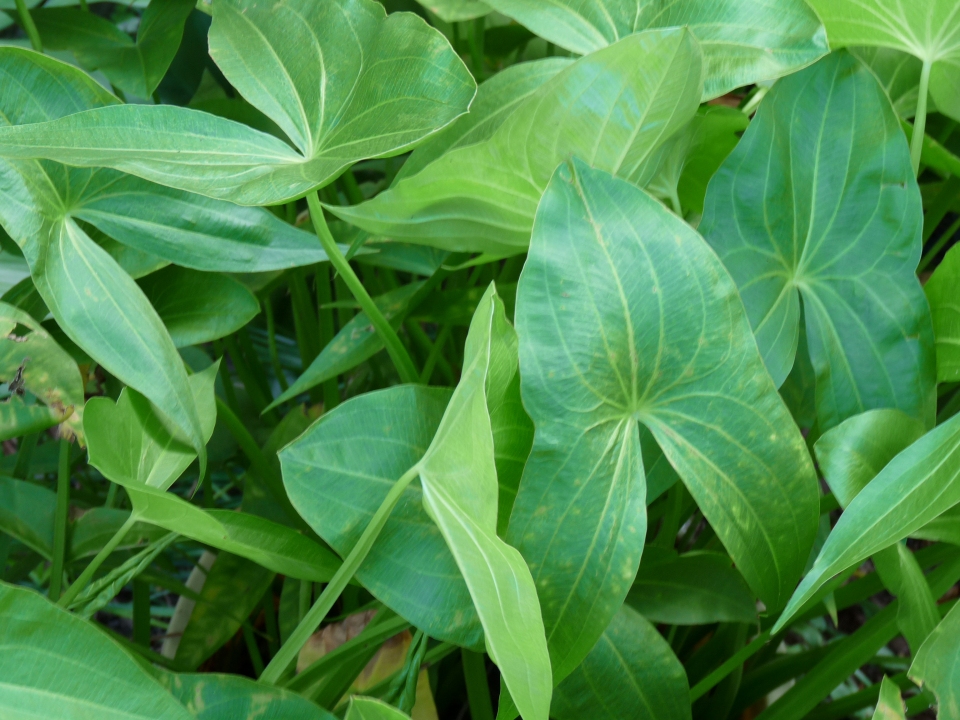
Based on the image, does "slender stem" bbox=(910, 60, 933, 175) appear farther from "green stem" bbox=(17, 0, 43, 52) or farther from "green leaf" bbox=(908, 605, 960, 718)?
"green stem" bbox=(17, 0, 43, 52)

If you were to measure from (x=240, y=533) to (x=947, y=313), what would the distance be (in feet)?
0.84

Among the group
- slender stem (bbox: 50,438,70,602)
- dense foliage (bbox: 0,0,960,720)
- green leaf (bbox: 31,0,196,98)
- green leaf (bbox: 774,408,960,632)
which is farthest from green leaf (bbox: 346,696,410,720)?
green leaf (bbox: 31,0,196,98)

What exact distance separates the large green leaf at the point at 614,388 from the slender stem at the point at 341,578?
0.04 meters

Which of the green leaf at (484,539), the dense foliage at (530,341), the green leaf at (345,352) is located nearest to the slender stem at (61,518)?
the dense foliage at (530,341)

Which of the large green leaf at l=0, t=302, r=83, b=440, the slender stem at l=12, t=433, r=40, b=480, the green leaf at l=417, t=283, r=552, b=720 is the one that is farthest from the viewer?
the slender stem at l=12, t=433, r=40, b=480

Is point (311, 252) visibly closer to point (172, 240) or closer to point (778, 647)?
point (172, 240)

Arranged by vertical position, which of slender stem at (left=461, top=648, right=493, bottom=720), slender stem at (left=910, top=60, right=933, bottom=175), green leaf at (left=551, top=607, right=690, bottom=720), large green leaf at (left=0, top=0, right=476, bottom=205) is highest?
large green leaf at (left=0, top=0, right=476, bottom=205)

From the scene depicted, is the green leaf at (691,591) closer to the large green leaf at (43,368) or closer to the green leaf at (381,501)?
the green leaf at (381,501)

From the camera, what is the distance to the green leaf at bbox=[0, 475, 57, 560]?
33cm

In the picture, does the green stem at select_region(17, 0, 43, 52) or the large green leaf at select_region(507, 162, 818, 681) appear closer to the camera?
the large green leaf at select_region(507, 162, 818, 681)

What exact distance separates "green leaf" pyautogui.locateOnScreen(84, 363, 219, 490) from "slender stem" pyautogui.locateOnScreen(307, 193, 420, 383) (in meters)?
0.07

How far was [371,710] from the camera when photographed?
0.19 meters

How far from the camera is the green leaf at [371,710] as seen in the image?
0.19m

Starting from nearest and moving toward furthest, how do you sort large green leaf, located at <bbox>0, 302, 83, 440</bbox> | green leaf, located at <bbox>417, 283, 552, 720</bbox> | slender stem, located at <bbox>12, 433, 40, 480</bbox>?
green leaf, located at <bbox>417, 283, 552, 720</bbox> → large green leaf, located at <bbox>0, 302, 83, 440</bbox> → slender stem, located at <bbox>12, 433, 40, 480</bbox>
